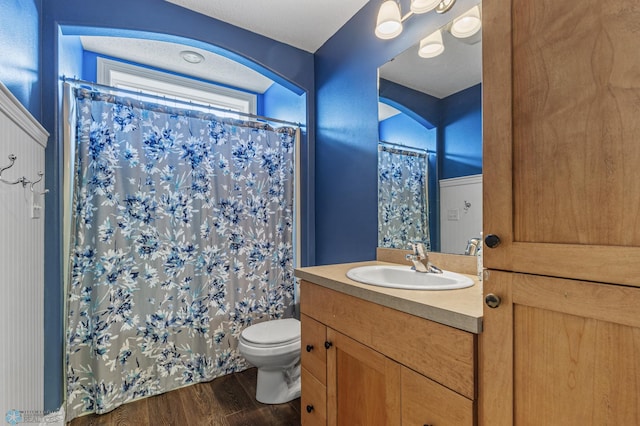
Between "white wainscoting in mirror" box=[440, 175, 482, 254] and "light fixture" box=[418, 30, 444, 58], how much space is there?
0.66m

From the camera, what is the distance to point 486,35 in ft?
2.57

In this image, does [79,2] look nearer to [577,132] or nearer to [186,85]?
[186,85]

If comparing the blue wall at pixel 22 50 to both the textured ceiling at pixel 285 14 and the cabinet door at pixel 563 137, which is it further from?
the cabinet door at pixel 563 137

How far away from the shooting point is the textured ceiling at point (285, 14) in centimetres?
193

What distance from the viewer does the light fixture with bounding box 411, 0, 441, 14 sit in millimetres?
1465

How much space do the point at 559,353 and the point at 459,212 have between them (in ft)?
2.92

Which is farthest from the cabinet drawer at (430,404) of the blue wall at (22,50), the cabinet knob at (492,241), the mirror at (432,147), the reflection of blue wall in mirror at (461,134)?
the blue wall at (22,50)

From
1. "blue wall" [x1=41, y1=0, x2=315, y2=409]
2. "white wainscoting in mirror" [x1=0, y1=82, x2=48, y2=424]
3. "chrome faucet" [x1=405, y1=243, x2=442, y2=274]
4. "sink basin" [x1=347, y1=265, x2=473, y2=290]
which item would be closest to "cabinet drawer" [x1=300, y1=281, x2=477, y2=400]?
"sink basin" [x1=347, y1=265, x2=473, y2=290]

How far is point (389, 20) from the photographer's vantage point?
161 centimetres

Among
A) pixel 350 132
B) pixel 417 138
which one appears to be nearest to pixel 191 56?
pixel 350 132

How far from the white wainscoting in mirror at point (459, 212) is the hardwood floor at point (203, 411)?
130cm

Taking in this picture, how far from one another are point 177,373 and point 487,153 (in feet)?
7.27

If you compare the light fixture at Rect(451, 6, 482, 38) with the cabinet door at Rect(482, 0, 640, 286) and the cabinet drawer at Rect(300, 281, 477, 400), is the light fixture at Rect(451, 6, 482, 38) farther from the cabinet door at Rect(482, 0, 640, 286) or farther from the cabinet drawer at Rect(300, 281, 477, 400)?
the cabinet drawer at Rect(300, 281, 477, 400)

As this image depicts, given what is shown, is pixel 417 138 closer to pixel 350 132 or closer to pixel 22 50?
pixel 350 132
